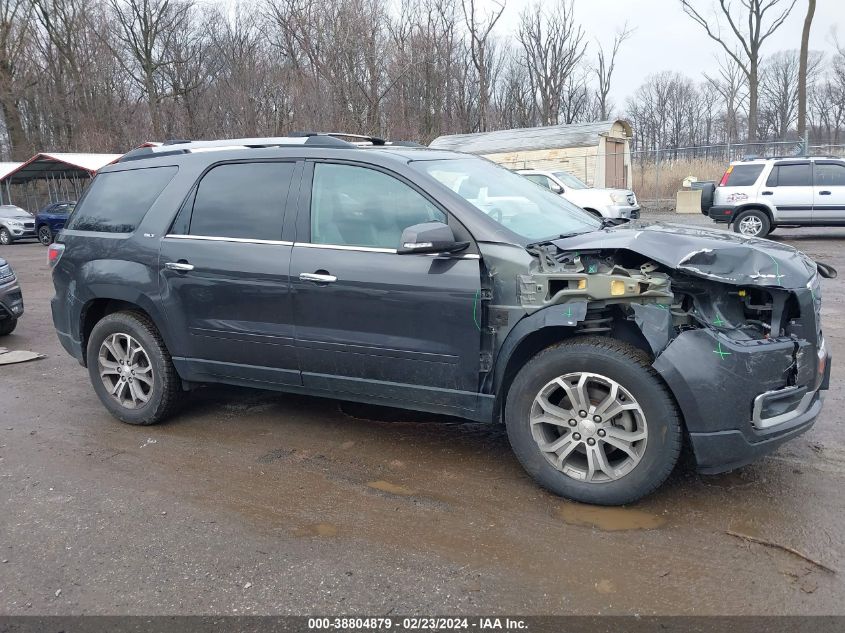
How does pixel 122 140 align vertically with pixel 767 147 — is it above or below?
above

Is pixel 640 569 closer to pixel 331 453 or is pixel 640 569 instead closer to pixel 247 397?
pixel 331 453

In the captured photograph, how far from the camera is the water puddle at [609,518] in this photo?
10.6 feet

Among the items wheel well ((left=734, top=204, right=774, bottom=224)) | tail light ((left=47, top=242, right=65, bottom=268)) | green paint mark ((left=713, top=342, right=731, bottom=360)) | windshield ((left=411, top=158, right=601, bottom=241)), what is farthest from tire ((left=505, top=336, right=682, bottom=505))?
wheel well ((left=734, top=204, right=774, bottom=224))

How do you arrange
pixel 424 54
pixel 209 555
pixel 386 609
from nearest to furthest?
pixel 386 609
pixel 209 555
pixel 424 54

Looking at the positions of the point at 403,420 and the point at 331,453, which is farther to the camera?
the point at 403,420

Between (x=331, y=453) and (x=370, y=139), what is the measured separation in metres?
2.18

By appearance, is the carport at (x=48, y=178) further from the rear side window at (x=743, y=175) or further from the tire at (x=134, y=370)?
the tire at (x=134, y=370)

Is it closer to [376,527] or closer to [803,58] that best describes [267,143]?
[376,527]

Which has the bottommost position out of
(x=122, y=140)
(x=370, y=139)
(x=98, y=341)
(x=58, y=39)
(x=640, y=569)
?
(x=640, y=569)

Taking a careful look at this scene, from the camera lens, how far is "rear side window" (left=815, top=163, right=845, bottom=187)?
47.6 feet

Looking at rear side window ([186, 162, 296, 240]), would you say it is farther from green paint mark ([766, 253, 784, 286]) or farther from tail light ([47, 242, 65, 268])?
green paint mark ([766, 253, 784, 286])

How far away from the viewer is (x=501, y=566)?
2.95 meters

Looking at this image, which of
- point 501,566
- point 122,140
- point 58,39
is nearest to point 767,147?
point 501,566

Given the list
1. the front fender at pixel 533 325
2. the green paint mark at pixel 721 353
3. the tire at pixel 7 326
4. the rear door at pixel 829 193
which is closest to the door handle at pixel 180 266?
Answer: the front fender at pixel 533 325
